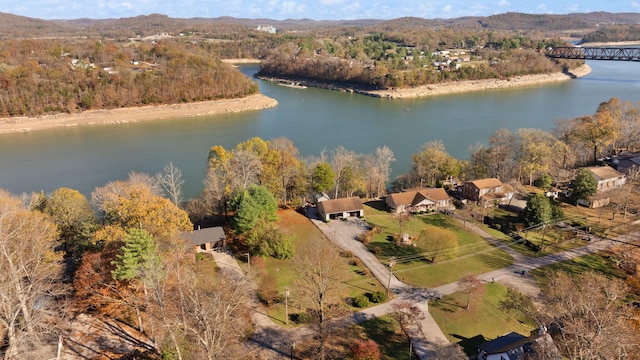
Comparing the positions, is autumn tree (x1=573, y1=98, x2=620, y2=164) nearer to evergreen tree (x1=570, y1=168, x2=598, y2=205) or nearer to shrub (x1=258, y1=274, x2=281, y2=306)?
Answer: evergreen tree (x1=570, y1=168, x2=598, y2=205)

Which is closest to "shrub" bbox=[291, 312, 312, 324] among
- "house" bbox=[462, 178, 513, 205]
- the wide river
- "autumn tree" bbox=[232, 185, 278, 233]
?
"autumn tree" bbox=[232, 185, 278, 233]

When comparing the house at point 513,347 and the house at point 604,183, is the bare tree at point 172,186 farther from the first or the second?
the house at point 604,183

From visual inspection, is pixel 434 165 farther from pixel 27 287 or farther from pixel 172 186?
pixel 27 287

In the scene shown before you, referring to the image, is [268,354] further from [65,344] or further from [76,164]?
[76,164]

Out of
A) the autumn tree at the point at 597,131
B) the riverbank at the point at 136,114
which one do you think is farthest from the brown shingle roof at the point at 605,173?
the riverbank at the point at 136,114

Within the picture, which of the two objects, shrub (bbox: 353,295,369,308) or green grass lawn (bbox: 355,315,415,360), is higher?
shrub (bbox: 353,295,369,308)

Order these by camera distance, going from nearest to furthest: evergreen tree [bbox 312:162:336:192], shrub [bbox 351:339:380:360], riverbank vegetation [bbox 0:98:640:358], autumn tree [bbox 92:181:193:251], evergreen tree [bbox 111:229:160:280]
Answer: shrub [bbox 351:339:380:360] < riverbank vegetation [bbox 0:98:640:358] < evergreen tree [bbox 111:229:160:280] < autumn tree [bbox 92:181:193:251] < evergreen tree [bbox 312:162:336:192]
